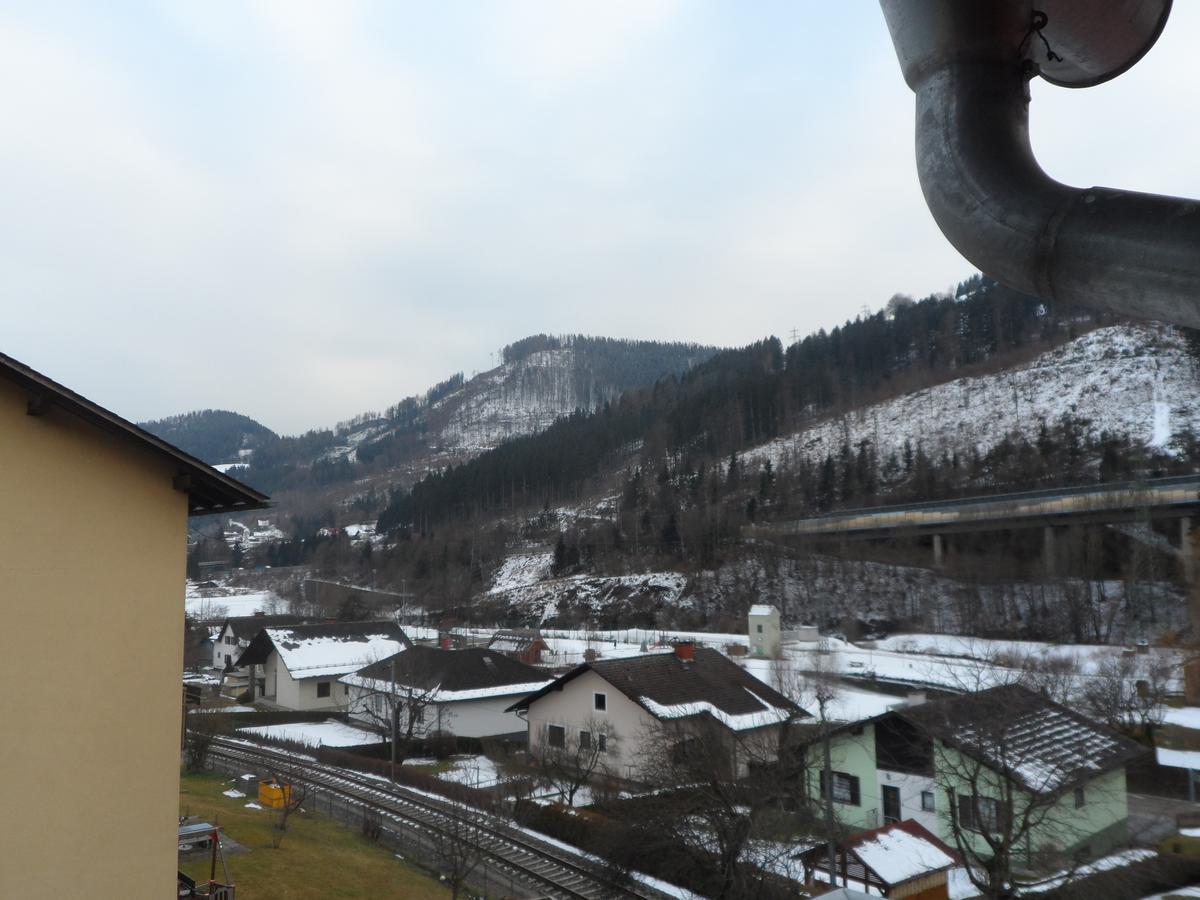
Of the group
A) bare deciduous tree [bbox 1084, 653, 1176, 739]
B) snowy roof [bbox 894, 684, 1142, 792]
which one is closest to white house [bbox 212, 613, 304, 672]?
snowy roof [bbox 894, 684, 1142, 792]

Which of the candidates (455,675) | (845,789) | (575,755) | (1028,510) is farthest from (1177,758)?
(1028,510)

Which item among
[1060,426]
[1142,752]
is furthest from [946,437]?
[1142,752]

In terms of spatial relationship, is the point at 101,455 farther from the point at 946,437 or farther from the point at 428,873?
the point at 946,437

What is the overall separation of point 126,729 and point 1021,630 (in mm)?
52995

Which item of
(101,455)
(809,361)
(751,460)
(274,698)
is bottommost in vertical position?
(274,698)

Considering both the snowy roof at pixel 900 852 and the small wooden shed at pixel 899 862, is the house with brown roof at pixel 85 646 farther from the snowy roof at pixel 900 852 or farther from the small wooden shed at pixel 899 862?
the snowy roof at pixel 900 852

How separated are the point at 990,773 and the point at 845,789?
4.96 m

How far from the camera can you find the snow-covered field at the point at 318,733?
3275 cm

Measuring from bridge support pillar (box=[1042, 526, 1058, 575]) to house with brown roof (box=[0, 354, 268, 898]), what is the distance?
60.1 m

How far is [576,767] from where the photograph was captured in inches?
950

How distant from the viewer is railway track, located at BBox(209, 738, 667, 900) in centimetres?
1642

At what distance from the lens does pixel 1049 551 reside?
5781cm

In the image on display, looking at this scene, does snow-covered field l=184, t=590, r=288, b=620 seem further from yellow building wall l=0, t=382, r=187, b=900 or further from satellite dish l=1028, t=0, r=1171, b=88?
satellite dish l=1028, t=0, r=1171, b=88

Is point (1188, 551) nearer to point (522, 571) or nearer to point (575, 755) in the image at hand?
point (575, 755)
